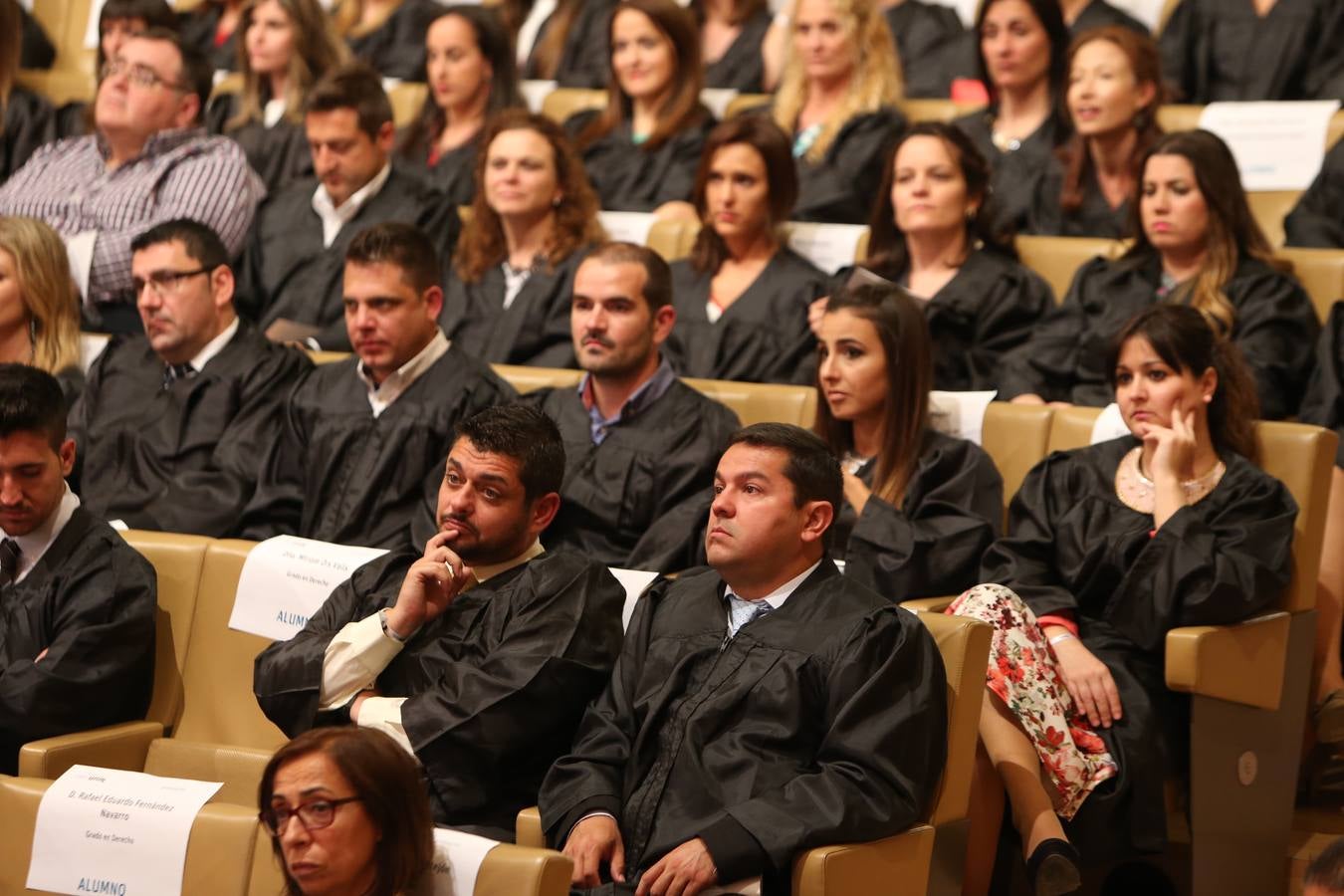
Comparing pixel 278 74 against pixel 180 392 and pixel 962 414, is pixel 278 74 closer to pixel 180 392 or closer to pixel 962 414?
pixel 180 392

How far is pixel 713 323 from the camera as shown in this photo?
4734mm

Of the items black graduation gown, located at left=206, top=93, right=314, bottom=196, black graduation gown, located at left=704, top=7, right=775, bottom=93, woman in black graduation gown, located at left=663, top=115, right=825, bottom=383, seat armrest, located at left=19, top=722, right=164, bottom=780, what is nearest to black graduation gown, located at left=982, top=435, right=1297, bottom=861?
woman in black graduation gown, located at left=663, top=115, right=825, bottom=383

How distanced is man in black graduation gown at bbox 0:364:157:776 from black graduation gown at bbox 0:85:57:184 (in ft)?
10.1

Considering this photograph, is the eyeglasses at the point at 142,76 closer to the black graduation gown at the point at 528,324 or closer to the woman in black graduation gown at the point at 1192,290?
the black graduation gown at the point at 528,324

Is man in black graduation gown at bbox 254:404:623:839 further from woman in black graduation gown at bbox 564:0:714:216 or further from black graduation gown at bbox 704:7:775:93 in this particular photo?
black graduation gown at bbox 704:7:775:93

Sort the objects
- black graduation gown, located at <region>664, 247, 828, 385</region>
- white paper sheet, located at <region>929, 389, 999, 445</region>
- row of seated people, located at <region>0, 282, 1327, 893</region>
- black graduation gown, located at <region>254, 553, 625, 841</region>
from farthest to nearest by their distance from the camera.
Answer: black graduation gown, located at <region>664, 247, 828, 385</region>
white paper sheet, located at <region>929, 389, 999, 445</region>
black graduation gown, located at <region>254, 553, 625, 841</region>
row of seated people, located at <region>0, 282, 1327, 893</region>

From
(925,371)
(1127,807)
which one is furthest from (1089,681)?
(925,371)

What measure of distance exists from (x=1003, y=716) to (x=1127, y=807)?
318mm

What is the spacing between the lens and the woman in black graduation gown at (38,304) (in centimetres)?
454

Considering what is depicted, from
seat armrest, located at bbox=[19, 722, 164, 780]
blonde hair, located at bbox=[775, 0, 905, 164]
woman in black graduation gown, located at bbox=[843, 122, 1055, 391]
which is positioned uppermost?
blonde hair, located at bbox=[775, 0, 905, 164]

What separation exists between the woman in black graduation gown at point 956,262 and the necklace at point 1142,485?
87 cm

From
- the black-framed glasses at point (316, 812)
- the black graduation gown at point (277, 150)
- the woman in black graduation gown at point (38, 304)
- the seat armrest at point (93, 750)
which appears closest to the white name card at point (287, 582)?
the seat armrest at point (93, 750)

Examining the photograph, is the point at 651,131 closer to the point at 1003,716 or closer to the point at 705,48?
the point at 705,48

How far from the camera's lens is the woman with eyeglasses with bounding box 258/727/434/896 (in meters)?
2.38
